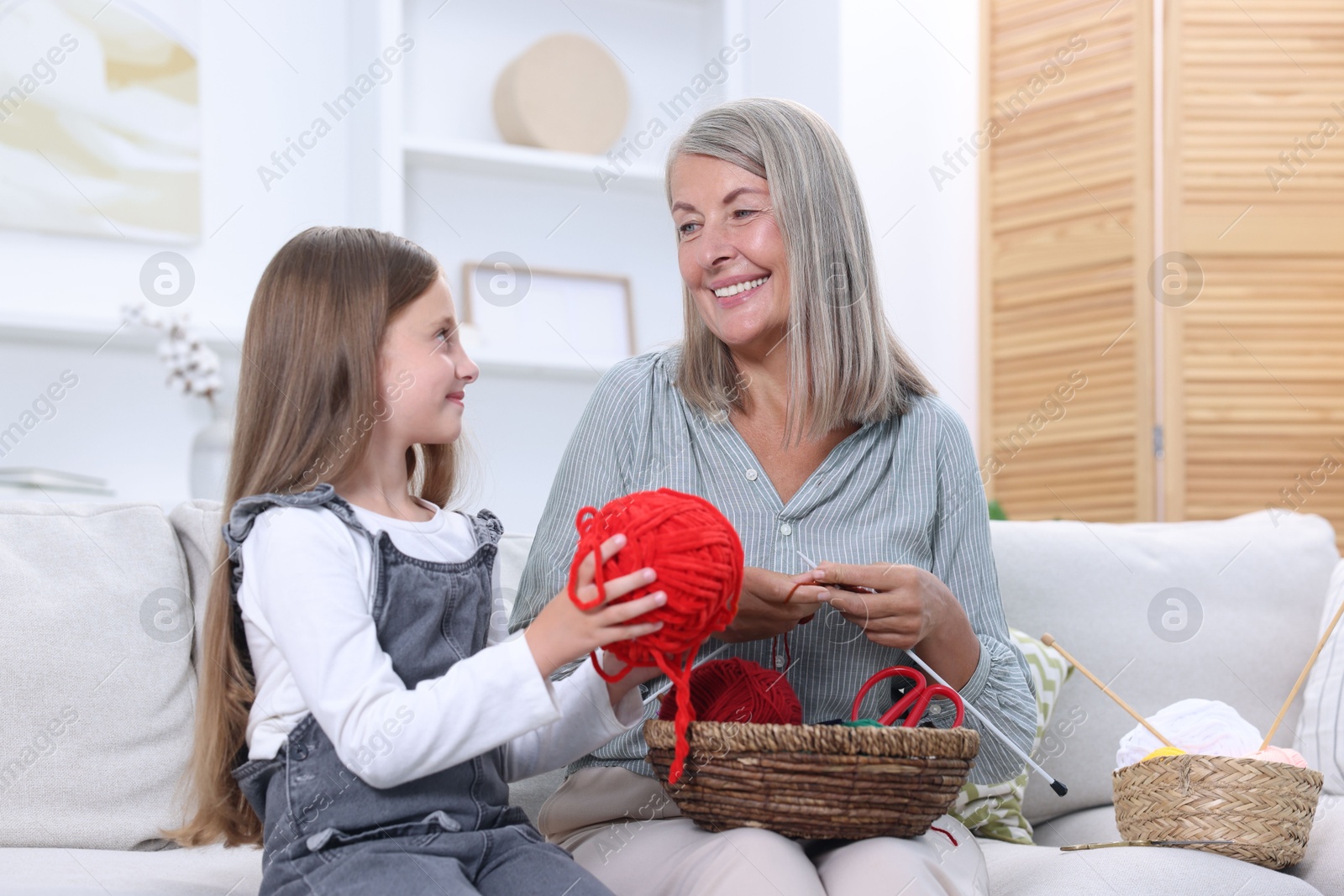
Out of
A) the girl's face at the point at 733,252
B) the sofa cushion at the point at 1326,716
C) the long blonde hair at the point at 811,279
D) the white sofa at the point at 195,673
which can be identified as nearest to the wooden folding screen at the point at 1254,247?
the white sofa at the point at 195,673

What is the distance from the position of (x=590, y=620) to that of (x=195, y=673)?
793 mm

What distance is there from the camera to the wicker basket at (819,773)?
3.47 feet

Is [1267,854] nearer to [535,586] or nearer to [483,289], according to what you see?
[535,586]

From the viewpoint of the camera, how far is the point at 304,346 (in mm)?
1220

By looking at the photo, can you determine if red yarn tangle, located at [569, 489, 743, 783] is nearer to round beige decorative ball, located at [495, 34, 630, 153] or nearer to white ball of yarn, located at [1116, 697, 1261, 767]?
white ball of yarn, located at [1116, 697, 1261, 767]

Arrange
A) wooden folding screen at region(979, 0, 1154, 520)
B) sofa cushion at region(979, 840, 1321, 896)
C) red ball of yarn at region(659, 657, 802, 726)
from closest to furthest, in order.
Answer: red ball of yarn at region(659, 657, 802, 726), sofa cushion at region(979, 840, 1321, 896), wooden folding screen at region(979, 0, 1154, 520)

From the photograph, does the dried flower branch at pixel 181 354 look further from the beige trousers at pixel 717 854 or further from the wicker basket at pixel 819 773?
the wicker basket at pixel 819 773

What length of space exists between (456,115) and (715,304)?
72.1 inches

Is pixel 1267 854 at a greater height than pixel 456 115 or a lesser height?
lesser

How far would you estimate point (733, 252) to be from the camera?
1.46 metres

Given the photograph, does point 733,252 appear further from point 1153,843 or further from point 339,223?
point 339,223

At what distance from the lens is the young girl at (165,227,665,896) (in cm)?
105

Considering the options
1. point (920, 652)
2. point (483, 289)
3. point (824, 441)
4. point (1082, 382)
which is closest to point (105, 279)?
point (483, 289)

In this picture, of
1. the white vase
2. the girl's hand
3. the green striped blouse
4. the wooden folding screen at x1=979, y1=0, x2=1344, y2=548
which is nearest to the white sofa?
the green striped blouse
